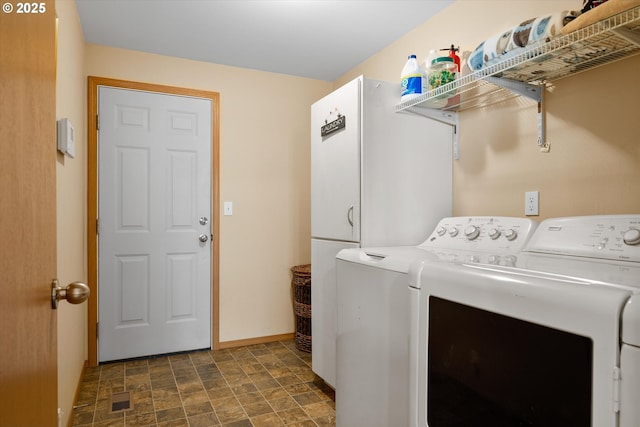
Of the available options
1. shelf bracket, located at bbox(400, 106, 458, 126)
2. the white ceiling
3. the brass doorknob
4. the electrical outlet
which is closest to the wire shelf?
shelf bracket, located at bbox(400, 106, 458, 126)

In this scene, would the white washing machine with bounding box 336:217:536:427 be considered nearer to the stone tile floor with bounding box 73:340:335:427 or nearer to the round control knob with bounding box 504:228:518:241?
the round control knob with bounding box 504:228:518:241

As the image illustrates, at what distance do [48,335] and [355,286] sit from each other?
3.97ft

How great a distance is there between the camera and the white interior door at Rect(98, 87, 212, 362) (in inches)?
117

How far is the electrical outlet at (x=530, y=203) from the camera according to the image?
1.85m

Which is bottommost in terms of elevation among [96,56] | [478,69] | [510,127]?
[510,127]

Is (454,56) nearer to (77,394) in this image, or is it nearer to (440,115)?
(440,115)

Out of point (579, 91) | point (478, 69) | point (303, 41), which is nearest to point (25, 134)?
point (478, 69)

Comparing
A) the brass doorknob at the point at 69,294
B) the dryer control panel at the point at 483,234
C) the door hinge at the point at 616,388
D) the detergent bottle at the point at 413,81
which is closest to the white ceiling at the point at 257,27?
the detergent bottle at the point at 413,81

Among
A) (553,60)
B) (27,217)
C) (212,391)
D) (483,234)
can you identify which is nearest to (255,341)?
(212,391)

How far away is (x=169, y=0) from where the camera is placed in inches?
91.4

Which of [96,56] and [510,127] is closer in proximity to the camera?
[510,127]

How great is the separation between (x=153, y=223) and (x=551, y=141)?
272 centimetres

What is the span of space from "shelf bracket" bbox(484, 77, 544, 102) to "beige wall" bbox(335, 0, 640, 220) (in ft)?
0.19

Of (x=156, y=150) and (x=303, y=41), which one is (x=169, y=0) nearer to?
(x=303, y=41)
